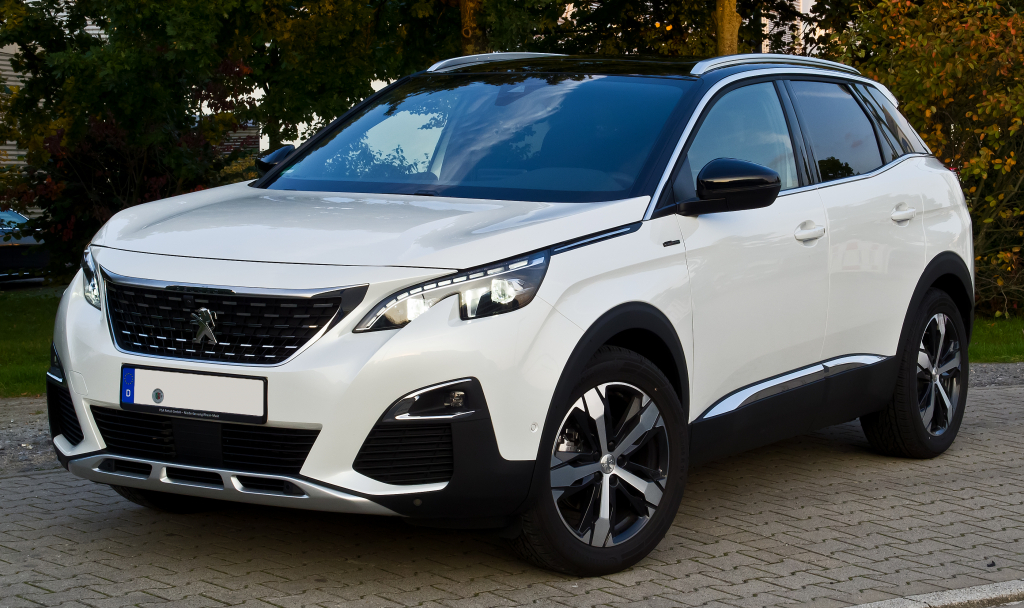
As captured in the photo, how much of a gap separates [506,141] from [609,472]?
4.88 feet

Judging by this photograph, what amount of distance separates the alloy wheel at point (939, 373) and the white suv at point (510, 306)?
460 millimetres

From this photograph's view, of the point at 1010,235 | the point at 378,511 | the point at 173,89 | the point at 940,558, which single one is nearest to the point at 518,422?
the point at 378,511

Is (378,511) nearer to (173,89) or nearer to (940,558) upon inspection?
(940,558)

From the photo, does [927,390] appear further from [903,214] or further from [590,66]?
[590,66]

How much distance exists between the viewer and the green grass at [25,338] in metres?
9.32

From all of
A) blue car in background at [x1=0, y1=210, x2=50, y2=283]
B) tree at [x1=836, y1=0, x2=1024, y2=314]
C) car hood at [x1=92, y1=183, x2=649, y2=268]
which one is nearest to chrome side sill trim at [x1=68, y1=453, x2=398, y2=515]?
Answer: car hood at [x1=92, y1=183, x2=649, y2=268]

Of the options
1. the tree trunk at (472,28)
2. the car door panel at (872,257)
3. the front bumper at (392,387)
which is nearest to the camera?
the front bumper at (392,387)

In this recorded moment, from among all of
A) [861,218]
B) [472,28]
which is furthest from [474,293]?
[472,28]

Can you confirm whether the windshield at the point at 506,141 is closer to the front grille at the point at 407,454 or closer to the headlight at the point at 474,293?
the headlight at the point at 474,293

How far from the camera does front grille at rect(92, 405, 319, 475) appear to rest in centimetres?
402

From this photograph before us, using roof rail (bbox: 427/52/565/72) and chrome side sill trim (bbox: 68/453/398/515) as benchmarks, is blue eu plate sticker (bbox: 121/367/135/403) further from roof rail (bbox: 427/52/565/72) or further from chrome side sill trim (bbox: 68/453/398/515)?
roof rail (bbox: 427/52/565/72)

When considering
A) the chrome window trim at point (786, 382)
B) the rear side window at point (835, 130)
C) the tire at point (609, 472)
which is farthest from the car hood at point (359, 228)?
the rear side window at point (835, 130)

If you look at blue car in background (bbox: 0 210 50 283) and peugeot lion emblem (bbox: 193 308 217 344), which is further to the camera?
blue car in background (bbox: 0 210 50 283)

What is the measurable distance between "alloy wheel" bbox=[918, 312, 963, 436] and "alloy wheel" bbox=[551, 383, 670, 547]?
2.48m
